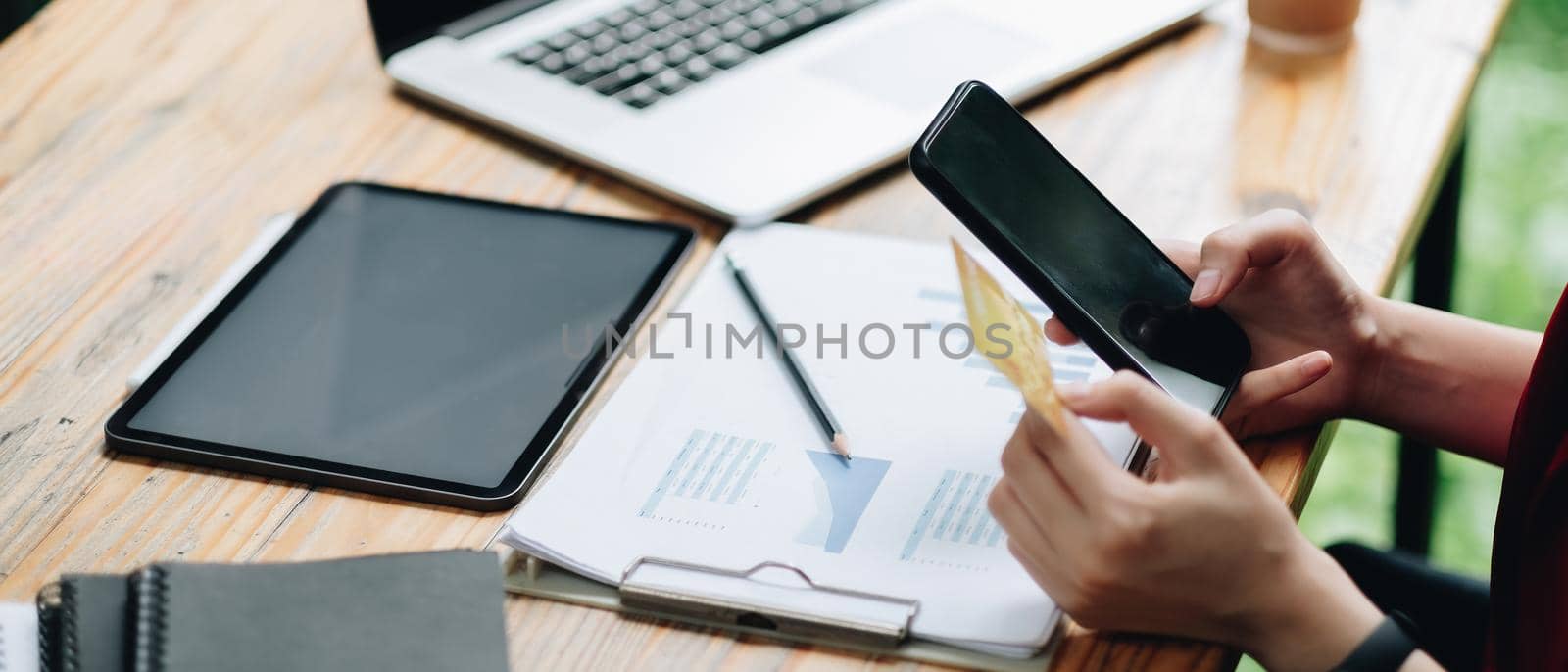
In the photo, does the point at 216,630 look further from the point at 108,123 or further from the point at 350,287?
the point at 108,123

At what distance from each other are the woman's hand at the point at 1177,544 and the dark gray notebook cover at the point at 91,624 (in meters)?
0.36

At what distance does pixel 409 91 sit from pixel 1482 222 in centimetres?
156

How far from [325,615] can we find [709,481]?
7.2 inches

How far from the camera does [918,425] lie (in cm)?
66

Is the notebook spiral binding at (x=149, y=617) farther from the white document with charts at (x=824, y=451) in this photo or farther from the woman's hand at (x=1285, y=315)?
the woman's hand at (x=1285, y=315)

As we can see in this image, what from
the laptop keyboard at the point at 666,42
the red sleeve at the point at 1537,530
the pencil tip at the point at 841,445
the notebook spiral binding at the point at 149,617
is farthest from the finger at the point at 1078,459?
the laptop keyboard at the point at 666,42

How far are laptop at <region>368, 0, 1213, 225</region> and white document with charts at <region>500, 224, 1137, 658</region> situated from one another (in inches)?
3.4

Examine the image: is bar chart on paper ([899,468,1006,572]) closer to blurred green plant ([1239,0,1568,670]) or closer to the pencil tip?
the pencil tip

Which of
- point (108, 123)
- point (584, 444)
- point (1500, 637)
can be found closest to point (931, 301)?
point (584, 444)

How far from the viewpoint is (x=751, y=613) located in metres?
0.56

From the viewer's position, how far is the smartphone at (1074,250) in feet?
2.02

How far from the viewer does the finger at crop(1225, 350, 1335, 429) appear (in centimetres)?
63

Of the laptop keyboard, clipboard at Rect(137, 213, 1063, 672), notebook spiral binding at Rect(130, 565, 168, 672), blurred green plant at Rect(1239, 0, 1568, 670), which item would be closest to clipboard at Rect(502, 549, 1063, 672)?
clipboard at Rect(137, 213, 1063, 672)

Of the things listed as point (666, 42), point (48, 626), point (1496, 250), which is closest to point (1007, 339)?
point (48, 626)
